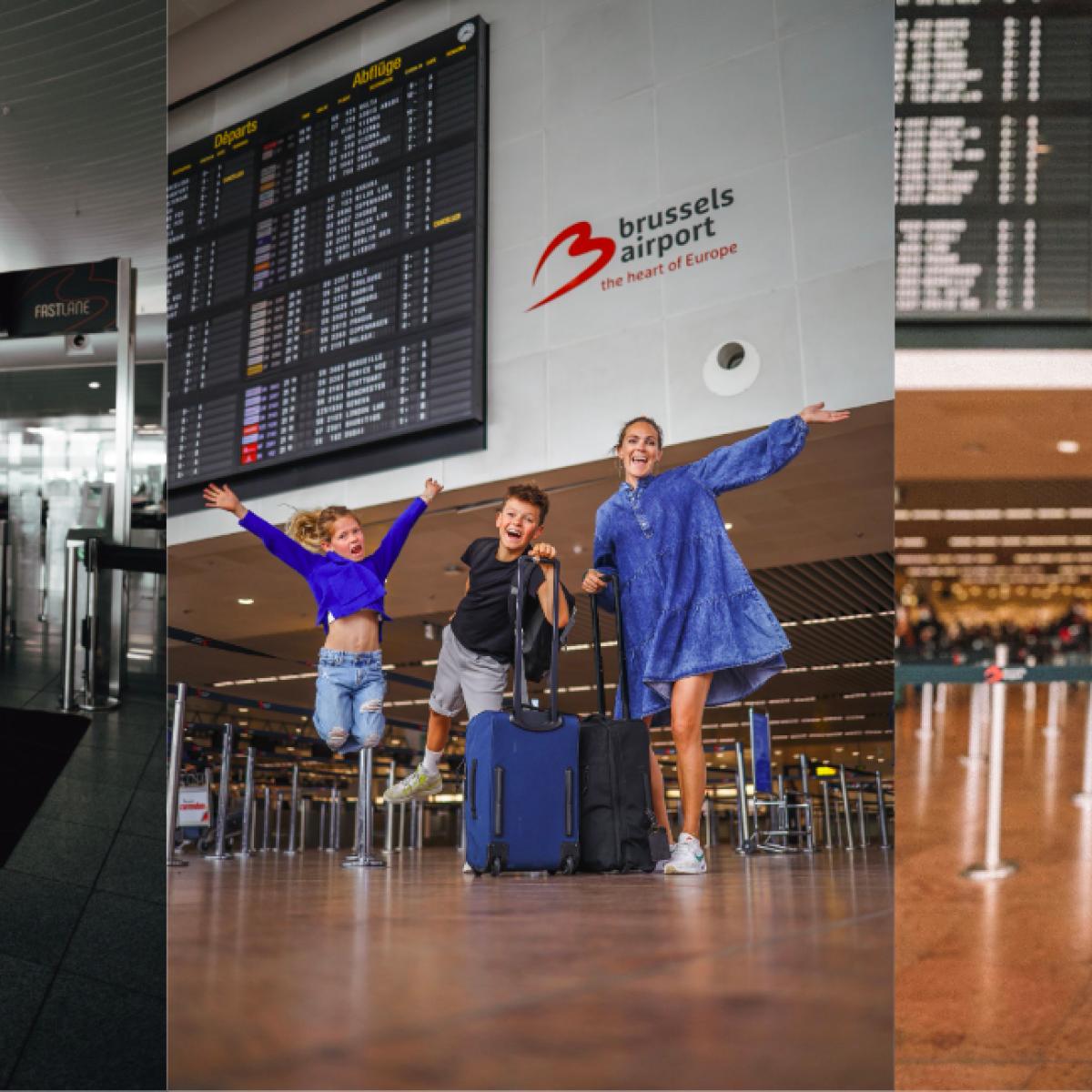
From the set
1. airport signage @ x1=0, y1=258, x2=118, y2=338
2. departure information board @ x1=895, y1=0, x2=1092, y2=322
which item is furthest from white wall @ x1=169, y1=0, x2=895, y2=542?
airport signage @ x1=0, y1=258, x2=118, y2=338

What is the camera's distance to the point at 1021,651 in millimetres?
1668

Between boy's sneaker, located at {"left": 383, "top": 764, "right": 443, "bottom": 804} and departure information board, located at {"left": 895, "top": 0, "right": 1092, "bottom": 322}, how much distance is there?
0.82 m

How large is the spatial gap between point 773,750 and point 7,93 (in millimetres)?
1923

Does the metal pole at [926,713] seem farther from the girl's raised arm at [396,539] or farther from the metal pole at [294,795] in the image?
the metal pole at [294,795]

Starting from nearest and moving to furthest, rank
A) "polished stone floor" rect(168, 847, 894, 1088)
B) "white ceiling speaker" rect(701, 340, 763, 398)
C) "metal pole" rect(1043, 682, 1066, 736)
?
"polished stone floor" rect(168, 847, 894, 1088), "white ceiling speaker" rect(701, 340, 763, 398), "metal pole" rect(1043, 682, 1066, 736)

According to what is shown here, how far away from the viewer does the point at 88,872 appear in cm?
167

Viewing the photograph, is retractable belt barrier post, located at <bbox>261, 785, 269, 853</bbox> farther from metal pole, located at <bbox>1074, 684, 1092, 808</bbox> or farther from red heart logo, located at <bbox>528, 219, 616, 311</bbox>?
metal pole, located at <bbox>1074, 684, 1092, 808</bbox>

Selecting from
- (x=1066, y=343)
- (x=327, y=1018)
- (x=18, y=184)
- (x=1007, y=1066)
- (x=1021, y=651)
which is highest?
(x=18, y=184)

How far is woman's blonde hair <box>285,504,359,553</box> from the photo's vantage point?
46.8 inches

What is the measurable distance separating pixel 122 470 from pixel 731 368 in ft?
3.45

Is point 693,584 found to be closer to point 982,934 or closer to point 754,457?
point 754,457

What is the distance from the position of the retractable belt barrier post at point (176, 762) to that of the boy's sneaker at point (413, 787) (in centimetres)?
27

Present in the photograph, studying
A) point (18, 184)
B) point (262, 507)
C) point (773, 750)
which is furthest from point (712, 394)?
point (18, 184)

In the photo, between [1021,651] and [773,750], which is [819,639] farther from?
[1021,651]
